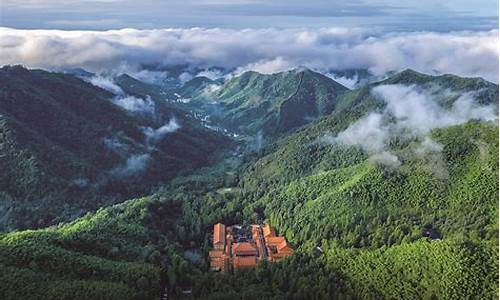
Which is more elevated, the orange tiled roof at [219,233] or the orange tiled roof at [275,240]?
the orange tiled roof at [219,233]

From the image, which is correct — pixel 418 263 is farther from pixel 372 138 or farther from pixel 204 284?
pixel 372 138

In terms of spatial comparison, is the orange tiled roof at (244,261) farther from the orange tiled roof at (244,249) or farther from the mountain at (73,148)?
the mountain at (73,148)

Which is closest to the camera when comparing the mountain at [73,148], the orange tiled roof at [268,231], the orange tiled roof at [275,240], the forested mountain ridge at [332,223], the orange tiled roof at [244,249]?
the forested mountain ridge at [332,223]

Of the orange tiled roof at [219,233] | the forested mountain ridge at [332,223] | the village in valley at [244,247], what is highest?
the forested mountain ridge at [332,223]

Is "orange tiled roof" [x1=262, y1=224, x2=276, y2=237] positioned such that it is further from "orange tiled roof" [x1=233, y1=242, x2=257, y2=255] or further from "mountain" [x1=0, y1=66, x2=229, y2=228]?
"mountain" [x1=0, y1=66, x2=229, y2=228]

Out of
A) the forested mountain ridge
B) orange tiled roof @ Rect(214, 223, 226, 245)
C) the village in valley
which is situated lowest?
the village in valley

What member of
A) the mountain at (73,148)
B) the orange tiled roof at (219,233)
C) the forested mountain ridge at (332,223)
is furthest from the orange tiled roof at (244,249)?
the mountain at (73,148)

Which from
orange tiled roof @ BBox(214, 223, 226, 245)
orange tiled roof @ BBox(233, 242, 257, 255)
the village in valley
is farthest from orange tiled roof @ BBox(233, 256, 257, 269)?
orange tiled roof @ BBox(214, 223, 226, 245)

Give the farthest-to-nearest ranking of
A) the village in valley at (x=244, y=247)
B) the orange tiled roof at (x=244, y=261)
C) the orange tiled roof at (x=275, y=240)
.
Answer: the orange tiled roof at (x=275, y=240) → the village in valley at (x=244, y=247) → the orange tiled roof at (x=244, y=261)
